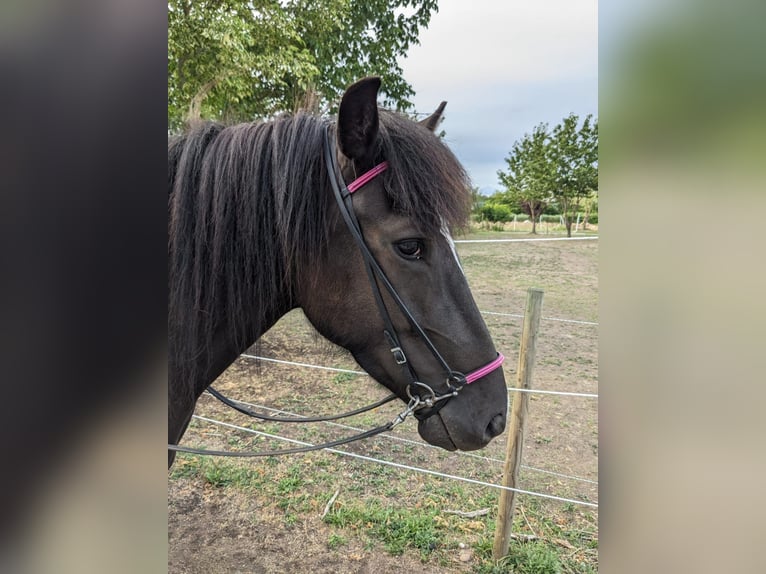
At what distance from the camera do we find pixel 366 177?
1.43 m

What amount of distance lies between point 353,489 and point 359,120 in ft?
9.60

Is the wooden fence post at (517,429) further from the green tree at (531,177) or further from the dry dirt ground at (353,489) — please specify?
the green tree at (531,177)

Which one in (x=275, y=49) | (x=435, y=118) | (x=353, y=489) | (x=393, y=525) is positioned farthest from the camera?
(x=275, y=49)

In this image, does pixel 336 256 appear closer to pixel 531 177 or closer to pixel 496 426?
pixel 496 426

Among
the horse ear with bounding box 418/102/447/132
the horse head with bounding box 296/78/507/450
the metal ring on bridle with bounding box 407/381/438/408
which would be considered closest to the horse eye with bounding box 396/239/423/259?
the horse head with bounding box 296/78/507/450

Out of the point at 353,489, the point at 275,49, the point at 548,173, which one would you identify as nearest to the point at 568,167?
the point at 548,173

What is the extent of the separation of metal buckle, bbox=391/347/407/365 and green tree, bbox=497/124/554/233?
372 inches

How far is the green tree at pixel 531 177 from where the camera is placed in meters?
10.6

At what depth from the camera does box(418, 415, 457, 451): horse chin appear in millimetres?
1509

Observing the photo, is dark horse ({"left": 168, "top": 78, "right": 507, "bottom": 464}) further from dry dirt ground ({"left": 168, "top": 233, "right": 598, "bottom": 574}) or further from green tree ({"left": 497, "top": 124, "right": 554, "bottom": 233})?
green tree ({"left": 497, "top": 124, "right": 554, "bottom": 233})
